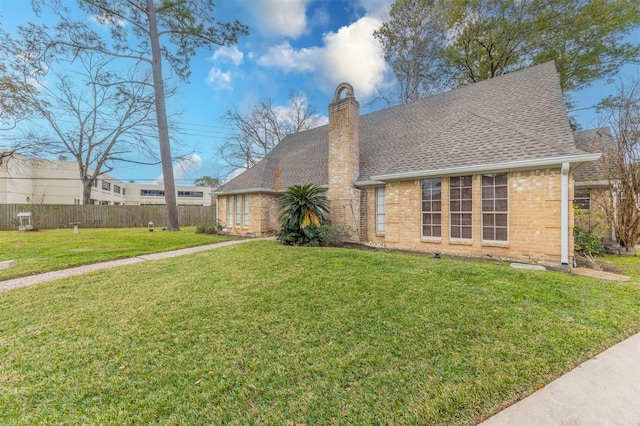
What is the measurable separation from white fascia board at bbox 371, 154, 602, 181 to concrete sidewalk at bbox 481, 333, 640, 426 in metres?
4.96

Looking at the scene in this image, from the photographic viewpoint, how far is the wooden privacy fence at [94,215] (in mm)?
16562

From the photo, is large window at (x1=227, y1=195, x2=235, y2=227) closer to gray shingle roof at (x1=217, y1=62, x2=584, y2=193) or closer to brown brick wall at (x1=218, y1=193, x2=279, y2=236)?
gray shingle roof at (x1=217, y1=62, x2=584, y2=193)

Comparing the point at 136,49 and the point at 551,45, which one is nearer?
the point at 551,45

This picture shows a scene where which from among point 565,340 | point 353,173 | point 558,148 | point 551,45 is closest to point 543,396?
point 565,340

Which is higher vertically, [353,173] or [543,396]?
[353,173]

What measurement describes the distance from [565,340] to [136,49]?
2211cm

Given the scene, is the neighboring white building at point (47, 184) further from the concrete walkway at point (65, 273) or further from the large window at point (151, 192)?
the concrete walkway at point (65, 273)

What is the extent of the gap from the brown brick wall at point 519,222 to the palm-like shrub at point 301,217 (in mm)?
3255

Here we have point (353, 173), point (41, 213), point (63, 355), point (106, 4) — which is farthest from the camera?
point (41, 213)

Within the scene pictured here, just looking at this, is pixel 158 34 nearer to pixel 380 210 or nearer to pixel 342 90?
pixel 342 90

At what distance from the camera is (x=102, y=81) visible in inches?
692

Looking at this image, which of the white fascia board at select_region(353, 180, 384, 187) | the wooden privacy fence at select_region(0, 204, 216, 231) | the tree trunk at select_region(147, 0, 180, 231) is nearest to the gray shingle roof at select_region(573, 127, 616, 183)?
the white fascia board at select_region(353, 180, 384, 187)

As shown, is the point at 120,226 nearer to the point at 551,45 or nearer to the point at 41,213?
the point at 41,213

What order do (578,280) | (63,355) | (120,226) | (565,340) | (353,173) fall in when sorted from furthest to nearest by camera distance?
1. (120,226)
2. (353,173)
3. (578,280)
4. (565,340)
5. (63,355)
